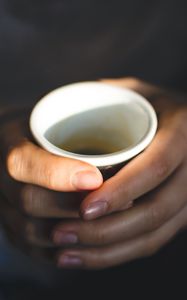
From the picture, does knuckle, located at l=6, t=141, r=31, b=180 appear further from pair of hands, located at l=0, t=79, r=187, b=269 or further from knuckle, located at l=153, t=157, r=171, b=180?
knuckle, located at l=153, t=157, r=171, b=180

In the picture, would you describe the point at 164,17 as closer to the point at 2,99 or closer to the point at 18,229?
the point at 2,99

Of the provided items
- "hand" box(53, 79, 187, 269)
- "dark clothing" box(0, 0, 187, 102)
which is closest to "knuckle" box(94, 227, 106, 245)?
"hand" box(53, 79, 187, 269)

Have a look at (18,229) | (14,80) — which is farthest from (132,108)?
(14,80)

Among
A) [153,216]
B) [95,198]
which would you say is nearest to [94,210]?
[95,198]

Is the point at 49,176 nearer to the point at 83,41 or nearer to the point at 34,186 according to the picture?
the point at 34,186

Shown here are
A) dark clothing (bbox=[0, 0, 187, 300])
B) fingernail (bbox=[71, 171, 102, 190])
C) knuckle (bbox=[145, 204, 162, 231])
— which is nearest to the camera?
fingernail (bbox=[71, 171, 102, 190])
